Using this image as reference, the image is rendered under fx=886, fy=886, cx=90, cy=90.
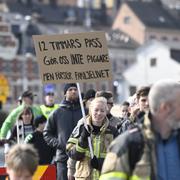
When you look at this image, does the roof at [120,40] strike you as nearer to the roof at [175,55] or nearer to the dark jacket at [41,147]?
the roof at [175,55]

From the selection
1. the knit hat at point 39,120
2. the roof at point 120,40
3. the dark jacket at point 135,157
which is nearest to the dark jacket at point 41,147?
the knit hat at point 39,120

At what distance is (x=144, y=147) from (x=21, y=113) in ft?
26.5

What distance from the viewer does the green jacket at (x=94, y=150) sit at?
855 centimetres

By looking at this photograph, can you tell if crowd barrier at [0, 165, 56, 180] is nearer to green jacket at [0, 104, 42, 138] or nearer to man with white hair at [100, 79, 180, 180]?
green jacket at [0, 104, 42, 138]

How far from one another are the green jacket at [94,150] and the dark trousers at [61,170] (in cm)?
167

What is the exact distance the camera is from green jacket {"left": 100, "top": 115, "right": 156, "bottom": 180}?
5285 millimetres

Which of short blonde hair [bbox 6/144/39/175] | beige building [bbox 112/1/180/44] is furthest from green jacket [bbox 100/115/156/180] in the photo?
beige building [bbox 112/1/180/44]

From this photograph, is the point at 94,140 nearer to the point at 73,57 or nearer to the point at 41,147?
the point at 73,57

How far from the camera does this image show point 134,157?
17.4 ft

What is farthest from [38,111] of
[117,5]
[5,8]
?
[117,5]

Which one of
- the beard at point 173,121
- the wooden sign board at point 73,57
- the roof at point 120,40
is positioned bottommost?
the beard at point 173,121

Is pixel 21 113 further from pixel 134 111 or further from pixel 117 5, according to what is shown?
pixel 117 5

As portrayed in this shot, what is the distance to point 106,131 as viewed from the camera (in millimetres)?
8555

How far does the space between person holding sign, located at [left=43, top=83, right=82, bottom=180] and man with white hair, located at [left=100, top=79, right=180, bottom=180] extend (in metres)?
5.04
